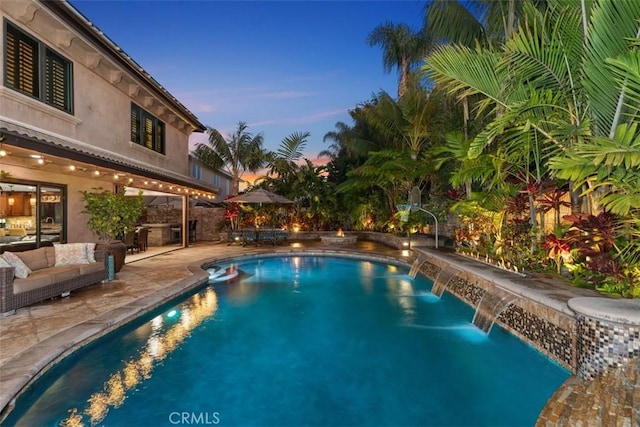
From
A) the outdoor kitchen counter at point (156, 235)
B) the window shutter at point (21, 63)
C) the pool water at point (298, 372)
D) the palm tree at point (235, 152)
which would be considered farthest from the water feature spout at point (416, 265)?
the palm tree at point (235, 152)

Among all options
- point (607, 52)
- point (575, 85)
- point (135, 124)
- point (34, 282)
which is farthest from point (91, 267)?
point (607, 52)

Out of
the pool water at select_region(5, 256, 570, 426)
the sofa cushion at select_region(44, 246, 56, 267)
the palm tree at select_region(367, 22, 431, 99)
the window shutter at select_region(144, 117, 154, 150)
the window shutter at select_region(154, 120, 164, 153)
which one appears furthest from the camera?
the palm tree at select_region(367, 22, 431, 99)

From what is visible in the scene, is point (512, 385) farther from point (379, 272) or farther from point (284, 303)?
point (379, 272)

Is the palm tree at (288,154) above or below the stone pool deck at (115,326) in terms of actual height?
above

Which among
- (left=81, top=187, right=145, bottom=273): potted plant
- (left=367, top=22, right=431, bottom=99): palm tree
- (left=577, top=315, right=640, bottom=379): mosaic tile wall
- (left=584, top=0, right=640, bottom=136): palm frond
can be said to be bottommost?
(left=577, top=315, right=640, bottom=379): mosaic tile wall

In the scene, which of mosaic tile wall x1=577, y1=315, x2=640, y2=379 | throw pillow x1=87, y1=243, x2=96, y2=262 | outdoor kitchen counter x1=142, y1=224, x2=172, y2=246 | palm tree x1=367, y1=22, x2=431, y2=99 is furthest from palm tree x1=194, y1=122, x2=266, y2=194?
mosaic tile wall x1=577, y1=315, x2=640, y2=379

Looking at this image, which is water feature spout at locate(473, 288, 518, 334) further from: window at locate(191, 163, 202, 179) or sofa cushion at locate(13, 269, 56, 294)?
window at locate(191, 163, 202, 179)

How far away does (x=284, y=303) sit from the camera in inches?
317

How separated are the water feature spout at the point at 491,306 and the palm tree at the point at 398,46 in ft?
53.7

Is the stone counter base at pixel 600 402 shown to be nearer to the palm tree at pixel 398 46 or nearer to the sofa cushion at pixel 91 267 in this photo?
the sofa cushion at pixel 91 267

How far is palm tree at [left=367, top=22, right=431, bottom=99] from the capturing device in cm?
2002

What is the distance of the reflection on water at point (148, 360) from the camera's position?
3562 millimetres

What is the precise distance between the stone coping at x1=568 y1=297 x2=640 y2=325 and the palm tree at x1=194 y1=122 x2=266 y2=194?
19130mm

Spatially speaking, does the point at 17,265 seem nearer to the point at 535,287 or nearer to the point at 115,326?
the point at 115,326
